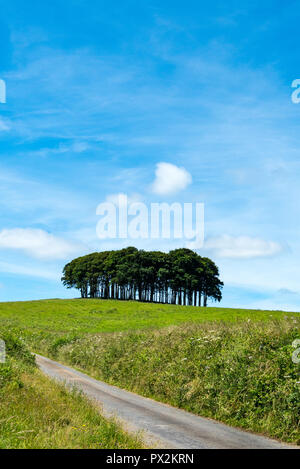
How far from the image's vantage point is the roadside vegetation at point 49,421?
8992 mm

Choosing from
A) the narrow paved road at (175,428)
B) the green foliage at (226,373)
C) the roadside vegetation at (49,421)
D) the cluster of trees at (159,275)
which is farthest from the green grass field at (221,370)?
the cluster of trees at (159,275)

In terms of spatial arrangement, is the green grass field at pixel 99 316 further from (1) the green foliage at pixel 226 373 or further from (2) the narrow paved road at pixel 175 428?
(2) the narrow paved road at pixel 175 428

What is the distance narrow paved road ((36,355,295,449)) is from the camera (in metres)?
10.4

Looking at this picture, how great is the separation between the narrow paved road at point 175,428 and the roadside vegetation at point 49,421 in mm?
990

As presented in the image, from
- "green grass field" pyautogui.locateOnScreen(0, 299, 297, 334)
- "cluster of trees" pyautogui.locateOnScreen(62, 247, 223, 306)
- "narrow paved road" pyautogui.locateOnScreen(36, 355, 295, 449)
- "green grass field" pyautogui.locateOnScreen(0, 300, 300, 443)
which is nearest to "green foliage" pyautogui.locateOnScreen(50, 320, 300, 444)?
"green grass field" pyautogui.locateOnScreen(0, 300, 300, 443)

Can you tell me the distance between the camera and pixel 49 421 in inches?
410

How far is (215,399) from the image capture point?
13938 millimetres

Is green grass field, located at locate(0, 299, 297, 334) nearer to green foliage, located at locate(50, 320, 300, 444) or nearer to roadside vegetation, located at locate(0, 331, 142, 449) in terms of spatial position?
green foliage, located at locate(50, 320, 300, 444)

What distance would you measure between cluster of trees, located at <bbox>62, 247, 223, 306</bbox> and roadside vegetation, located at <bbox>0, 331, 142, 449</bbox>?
86655 millimetres

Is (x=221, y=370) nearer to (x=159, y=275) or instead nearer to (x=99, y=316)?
(x=99, y=316)

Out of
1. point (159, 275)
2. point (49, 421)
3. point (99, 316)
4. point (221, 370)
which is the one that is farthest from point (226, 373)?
point (159, 275)

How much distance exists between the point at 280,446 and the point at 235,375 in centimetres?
318
